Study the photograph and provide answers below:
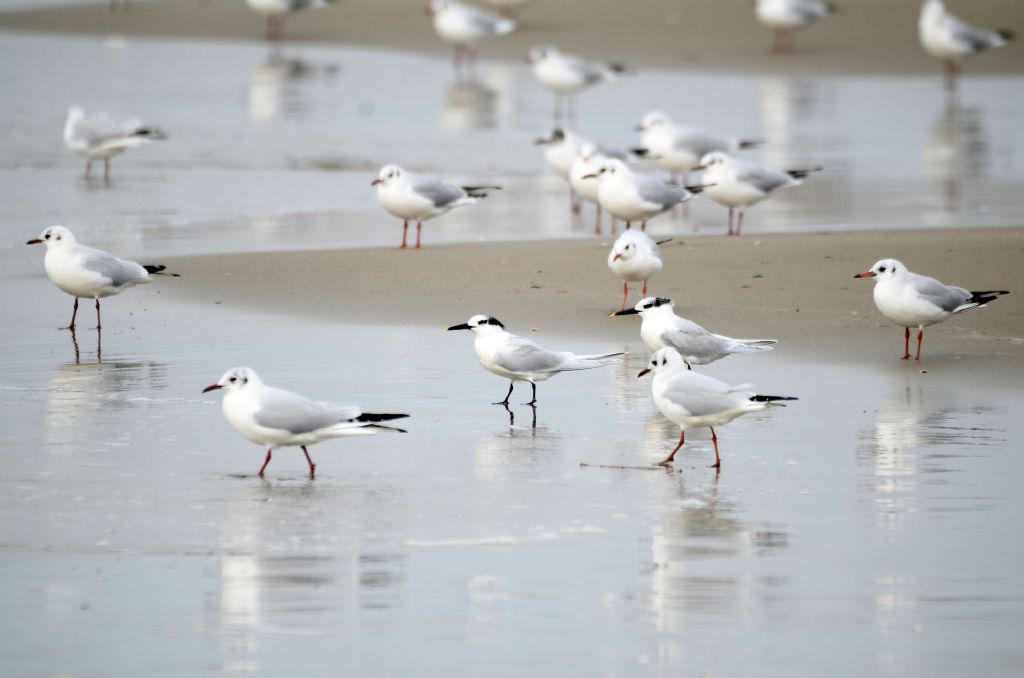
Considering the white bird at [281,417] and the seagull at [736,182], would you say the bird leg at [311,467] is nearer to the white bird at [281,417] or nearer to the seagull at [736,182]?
the white bird at [281,417]

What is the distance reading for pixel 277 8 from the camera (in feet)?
121

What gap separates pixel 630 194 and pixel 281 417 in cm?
801

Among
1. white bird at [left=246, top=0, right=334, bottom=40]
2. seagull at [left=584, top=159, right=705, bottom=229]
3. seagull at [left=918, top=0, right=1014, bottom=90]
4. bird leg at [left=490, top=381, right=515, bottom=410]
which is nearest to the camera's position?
bird leg at [left=490, top=381, right=515, bottom=410]

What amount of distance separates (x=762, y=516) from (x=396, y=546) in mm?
1766

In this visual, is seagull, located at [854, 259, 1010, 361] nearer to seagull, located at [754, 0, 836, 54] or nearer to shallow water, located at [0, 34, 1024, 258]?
shallow water, located at [0, 34, 1024, 258]

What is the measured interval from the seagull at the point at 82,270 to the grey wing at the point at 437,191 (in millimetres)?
4276

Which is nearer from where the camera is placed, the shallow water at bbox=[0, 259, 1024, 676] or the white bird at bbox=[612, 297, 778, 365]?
the shallow water at bbox=[0, 259, 1024, 676]

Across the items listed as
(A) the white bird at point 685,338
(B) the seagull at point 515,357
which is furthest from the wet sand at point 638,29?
(B) the seagull at point 515,357

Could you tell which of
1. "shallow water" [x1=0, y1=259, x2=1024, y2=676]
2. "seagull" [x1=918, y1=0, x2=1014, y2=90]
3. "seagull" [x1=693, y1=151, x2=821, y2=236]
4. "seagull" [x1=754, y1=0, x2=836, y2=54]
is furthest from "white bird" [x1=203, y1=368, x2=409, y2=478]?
"seagull" [x1=754, y1=0, x2=836, y2=54]

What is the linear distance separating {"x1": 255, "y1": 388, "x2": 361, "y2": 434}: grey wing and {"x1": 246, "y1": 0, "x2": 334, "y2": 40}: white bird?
96.1ft

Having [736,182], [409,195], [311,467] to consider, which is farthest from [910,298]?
[409,195]

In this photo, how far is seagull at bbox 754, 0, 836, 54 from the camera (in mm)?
33938

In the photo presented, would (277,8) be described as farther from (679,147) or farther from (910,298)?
(910,298)

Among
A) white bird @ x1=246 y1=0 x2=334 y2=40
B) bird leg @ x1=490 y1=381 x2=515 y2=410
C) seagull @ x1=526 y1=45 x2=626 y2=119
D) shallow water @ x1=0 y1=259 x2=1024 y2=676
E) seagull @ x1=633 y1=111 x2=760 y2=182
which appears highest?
white bird @ x1=246 y1=0 x2=334 y2=40
